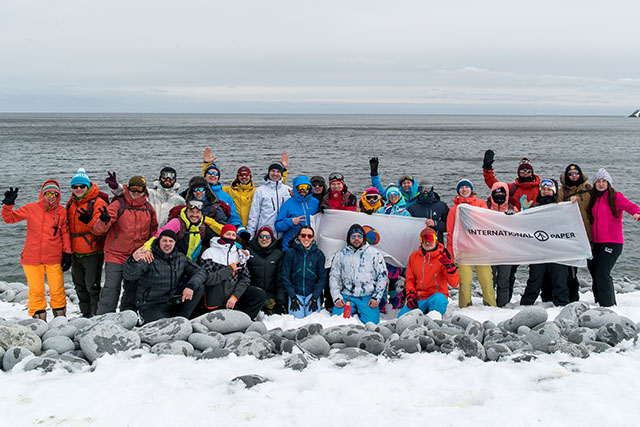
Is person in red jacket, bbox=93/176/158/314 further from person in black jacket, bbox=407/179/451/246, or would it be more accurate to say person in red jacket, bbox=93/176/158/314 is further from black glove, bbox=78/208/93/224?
person in black jacket, bbox=407/179/451/246

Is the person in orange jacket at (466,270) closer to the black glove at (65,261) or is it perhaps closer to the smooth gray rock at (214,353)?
the smooth gray rock at (214,353)

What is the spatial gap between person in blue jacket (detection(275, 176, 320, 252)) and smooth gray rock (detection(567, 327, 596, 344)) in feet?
14.6

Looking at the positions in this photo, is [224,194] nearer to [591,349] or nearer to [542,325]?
[542,325]

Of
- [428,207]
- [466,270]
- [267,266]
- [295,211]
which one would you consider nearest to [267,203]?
[295,211]

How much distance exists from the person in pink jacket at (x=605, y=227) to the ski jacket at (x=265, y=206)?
5172mm

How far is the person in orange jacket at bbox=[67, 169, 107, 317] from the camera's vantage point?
7688mm

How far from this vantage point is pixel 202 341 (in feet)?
18.4

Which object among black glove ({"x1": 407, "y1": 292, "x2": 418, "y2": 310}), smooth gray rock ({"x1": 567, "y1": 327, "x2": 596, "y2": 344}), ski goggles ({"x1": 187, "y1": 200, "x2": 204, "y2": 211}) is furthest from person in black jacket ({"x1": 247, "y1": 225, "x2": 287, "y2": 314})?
smooth gray rock ({"x1": 567, "y1": 327, "x2": 596, "y2": 344})

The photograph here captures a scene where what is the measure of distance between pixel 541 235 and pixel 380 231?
2.71 m

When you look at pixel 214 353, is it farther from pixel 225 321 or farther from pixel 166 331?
pixel 225 321

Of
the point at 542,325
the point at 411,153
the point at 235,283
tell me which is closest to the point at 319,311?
the point at 235,283

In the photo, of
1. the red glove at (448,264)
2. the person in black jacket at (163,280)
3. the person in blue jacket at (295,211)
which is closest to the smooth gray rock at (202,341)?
the person in black jacket at (163,280)

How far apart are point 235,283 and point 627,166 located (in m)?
43.6

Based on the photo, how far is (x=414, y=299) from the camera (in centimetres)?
808
